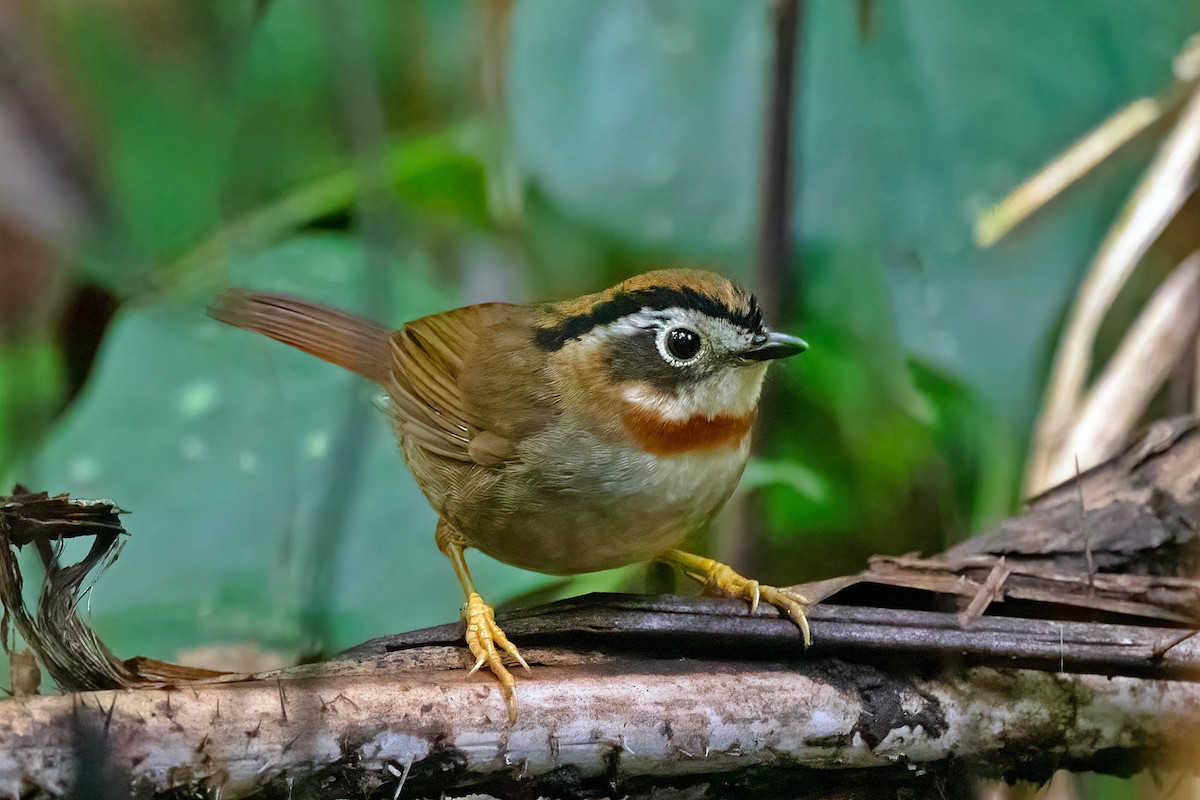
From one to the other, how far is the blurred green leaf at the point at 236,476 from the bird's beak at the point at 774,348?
3.11 ft

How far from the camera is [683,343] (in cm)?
195

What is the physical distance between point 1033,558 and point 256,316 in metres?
1.78

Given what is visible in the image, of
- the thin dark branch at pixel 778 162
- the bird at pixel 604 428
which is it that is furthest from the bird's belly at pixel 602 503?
the thin dark branch at pixel 778 162

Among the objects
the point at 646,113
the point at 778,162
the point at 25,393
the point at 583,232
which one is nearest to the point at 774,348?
the point at 778,162

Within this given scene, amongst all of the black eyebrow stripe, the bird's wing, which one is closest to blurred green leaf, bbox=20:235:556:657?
the bird's wing

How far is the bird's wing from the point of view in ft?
6.86

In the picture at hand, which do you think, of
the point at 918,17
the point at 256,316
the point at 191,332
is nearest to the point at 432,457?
the point at 256,316

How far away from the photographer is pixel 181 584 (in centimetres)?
261

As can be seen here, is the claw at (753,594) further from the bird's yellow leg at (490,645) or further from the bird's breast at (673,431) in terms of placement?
the bird's yellow leg at (490,645)

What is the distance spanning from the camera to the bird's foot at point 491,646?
5.46ft

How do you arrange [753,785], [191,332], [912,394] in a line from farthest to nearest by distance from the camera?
[912,394] → [191,332] → [753,785]

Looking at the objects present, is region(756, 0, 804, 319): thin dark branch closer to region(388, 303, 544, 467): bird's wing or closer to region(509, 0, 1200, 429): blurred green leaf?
region(509, 0, 1200, 429): blurred green leaf

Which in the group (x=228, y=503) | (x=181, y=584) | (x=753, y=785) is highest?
(x=228, y=503)

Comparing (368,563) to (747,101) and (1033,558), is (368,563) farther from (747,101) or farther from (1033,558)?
(747,101)
